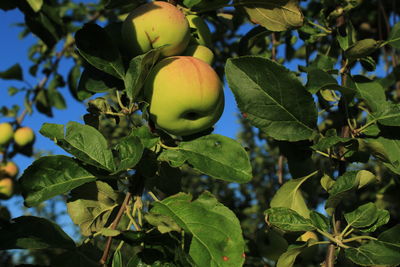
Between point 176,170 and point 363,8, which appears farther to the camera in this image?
point 363,8

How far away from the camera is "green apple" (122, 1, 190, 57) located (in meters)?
1.02

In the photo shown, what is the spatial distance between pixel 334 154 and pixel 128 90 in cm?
59

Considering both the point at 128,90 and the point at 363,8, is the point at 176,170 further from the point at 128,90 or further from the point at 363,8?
the point at 363,8

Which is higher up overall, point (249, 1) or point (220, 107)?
point (249, 1)

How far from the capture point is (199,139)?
1.02 metres

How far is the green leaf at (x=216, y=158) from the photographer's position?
91 cm

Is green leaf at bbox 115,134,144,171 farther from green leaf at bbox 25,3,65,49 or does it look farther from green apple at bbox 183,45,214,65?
green leaf at bbox 25,3,65,49

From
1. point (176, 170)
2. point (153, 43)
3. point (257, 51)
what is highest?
point (153, 43)

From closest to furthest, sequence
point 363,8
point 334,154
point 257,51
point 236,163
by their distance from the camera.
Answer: point 236,163 < point 334,154 < point 257,51 < point 363,8

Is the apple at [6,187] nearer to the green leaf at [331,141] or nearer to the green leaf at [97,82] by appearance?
the green leaf at [97,82]

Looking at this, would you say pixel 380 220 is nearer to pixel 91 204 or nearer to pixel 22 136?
pixel 91 204


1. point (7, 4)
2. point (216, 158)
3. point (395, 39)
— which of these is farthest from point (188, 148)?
point (7, 4)

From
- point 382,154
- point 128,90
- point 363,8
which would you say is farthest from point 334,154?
point 363,8

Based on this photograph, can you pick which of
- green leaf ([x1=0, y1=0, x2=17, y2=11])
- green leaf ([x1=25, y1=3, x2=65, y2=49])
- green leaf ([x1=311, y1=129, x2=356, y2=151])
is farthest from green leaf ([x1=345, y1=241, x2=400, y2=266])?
green leaf ([x1=25, y1=3, x2=65, y2=49])
